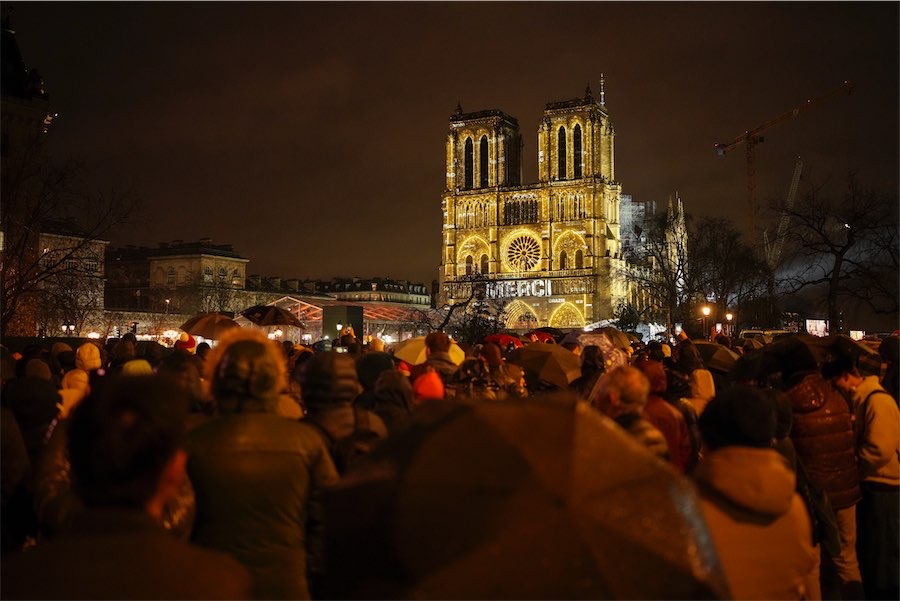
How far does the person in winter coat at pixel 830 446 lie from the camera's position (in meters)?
5.86

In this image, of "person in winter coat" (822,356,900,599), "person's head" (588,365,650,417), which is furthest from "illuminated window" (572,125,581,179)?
"person's head" (588,365,650,417)

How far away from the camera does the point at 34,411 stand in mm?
5277

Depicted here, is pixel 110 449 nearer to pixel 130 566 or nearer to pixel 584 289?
pixel 130 566

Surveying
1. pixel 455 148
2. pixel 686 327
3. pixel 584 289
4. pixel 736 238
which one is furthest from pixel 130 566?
pixel 455 148

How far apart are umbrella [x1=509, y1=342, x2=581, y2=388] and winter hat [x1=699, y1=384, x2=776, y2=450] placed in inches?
225

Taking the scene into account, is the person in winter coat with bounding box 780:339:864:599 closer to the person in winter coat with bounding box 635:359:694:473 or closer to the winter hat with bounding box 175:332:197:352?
the person in winter coat with bounding box 635:359:694:473

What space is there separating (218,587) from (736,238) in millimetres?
54451

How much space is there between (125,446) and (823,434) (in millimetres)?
4992

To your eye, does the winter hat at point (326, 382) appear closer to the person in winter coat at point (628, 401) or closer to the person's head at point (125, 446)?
the person in winter coat at point (628, 401)

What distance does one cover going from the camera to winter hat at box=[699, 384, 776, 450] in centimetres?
331

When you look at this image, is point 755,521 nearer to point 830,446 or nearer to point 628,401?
point 628,401

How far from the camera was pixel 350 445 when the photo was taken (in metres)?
3.88

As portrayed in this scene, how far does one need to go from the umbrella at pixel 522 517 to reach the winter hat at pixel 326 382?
2.16 metres

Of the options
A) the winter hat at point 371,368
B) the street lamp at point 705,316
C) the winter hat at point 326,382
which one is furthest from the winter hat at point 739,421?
the street lamp at point 705,316
